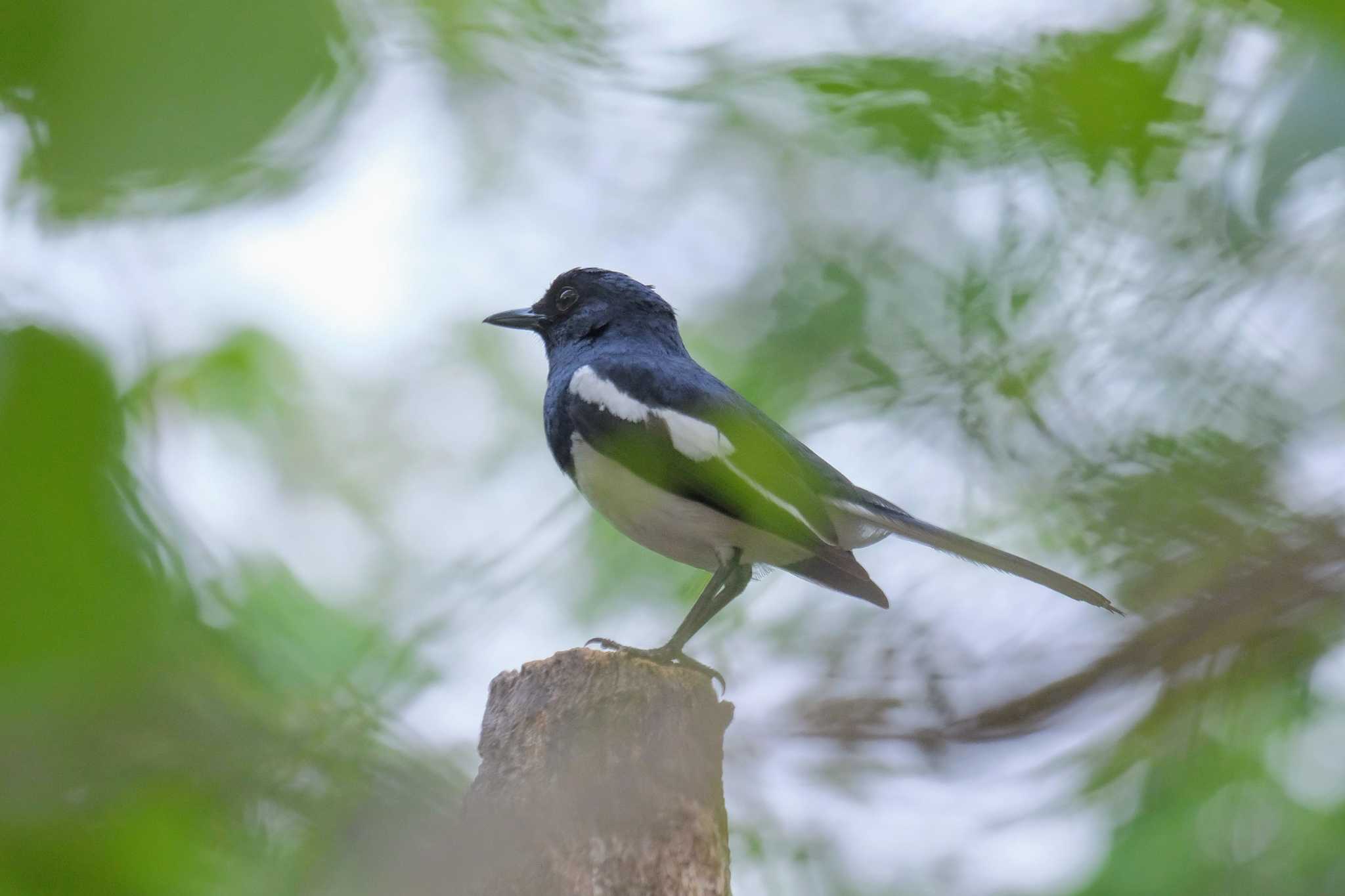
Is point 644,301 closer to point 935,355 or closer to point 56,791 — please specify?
point 935,355

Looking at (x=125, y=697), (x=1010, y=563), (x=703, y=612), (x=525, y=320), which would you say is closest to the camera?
(x=125, y=697)

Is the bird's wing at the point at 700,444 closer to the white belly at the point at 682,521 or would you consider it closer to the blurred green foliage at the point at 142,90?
the white belly at the point at 682,521

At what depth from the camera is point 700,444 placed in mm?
2764

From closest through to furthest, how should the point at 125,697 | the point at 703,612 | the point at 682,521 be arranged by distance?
the point at 125,697 → the point at 703,612 → the point at 682,521

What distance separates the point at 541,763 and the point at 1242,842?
1.97 meters

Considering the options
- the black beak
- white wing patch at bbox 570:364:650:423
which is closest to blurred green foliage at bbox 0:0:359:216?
white wing patch at bbox 570:364:650:423

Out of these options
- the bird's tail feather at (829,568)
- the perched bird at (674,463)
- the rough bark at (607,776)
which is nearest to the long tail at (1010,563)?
the perched bird at (674,463)

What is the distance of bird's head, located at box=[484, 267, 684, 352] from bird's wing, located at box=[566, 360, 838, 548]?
2.05ft

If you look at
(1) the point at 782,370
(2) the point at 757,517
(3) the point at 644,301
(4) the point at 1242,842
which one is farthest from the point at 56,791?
(3) the point at 644,301

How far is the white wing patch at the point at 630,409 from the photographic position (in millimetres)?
2969

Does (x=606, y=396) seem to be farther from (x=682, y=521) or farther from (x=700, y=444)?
(x=700, y=444)

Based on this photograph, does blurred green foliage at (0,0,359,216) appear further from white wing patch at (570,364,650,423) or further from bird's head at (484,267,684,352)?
bird's head at (484,267,684,352)

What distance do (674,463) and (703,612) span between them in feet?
1.52

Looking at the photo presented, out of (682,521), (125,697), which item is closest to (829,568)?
(682,521)
